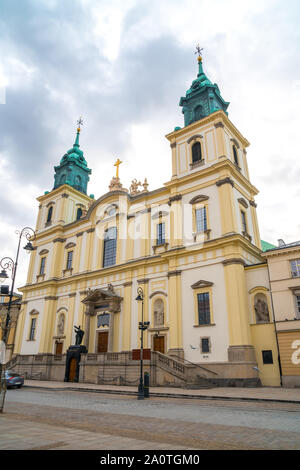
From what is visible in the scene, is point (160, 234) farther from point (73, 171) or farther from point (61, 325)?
point (73, 171)

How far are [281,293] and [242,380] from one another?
6.26 m

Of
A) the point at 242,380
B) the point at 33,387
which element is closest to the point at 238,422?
the point at 242,380

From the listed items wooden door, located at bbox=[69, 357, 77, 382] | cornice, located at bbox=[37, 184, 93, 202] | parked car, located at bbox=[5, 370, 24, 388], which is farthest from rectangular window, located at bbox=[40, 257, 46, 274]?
parked car, located at bbox=[5, 370, 24, 388]

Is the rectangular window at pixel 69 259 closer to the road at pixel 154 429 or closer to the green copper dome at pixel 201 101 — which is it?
the green copper dome at pixel 201 101

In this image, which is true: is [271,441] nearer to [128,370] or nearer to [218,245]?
[128,370]

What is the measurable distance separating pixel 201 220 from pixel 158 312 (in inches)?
336

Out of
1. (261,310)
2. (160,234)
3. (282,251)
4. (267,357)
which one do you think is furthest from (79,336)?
(282,251)

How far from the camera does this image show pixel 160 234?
101ft

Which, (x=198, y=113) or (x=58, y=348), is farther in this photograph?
(x=58, y=348)

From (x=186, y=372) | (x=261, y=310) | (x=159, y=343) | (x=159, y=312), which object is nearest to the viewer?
(x=186, y=372)

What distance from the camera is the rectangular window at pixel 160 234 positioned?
30341 mm

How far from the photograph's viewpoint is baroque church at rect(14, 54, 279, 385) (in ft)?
77.0

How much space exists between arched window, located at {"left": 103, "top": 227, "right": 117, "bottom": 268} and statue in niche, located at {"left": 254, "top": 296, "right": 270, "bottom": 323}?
15.4m

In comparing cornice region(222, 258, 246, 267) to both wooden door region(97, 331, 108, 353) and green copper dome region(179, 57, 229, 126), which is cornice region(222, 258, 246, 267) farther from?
green copper dome region(179, 57, 229, 126)
